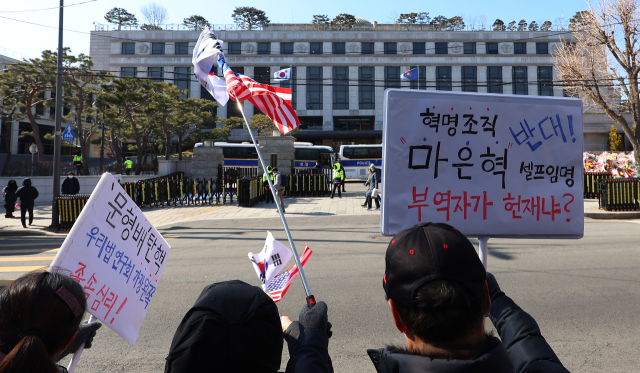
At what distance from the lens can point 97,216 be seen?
8.28 feet

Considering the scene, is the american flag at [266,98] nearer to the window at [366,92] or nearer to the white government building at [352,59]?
the white government building at [352,59]

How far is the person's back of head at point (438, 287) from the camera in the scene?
142 centimetres

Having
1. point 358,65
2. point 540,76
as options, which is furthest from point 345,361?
point 540,76

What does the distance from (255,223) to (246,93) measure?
9.41 m

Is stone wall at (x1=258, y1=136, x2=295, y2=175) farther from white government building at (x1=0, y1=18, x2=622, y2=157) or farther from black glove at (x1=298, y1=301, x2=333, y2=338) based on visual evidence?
white government building at (x1=0, y1=18, x2=622, y2=157)

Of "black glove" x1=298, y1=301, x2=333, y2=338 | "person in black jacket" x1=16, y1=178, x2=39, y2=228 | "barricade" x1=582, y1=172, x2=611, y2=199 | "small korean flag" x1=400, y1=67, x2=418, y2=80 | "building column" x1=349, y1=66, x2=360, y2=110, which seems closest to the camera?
"black glove" x1=298, y1=301, x2=333, y2=338

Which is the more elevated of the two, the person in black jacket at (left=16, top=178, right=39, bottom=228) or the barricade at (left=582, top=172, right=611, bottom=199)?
the barricade at (left=582, top=172, right=611, bottom=199)

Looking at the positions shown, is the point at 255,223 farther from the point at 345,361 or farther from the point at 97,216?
the point at 97,216

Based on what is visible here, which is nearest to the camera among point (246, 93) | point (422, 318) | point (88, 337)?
point (422, 318)

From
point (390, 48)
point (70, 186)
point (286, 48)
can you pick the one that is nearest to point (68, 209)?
point (70, 186)

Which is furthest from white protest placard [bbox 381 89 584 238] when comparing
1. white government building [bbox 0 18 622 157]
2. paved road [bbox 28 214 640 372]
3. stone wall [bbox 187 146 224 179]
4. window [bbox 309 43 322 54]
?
window [bbox 309 43 322 54]

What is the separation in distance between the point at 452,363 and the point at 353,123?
185 feet

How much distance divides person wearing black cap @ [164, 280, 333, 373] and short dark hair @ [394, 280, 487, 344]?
0.45m

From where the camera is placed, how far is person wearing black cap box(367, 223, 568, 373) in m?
1.42
